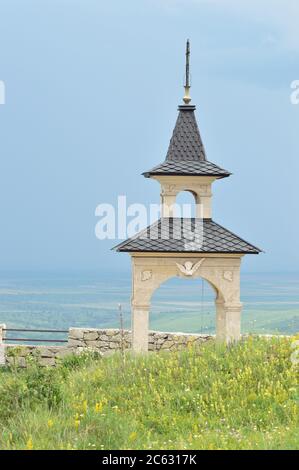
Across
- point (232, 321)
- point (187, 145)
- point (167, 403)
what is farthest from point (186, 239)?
point (167, 403)

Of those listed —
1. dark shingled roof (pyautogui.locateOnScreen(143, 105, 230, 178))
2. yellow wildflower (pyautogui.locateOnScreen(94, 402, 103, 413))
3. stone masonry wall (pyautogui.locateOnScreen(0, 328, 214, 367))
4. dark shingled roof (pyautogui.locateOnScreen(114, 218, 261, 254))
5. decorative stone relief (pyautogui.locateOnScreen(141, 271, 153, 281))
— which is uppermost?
dark shingled roof (pyautogui.locateOnScreen(143, 105, 230, 178))

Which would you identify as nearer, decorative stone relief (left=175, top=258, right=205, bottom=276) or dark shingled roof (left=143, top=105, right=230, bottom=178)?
decorative stone relief (left=175, top=258, right=205, bottom=276)

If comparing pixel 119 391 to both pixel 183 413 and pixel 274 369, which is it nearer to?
pixel 183 413

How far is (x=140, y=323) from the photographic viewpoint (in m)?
Result: 19.0

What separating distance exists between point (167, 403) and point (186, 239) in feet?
14.7

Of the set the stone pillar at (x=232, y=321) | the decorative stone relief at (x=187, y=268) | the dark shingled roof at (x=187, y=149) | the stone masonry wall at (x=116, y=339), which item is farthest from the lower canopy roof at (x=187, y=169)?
the stone masonry wall at (x=116, y=339)

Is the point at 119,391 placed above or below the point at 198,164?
below

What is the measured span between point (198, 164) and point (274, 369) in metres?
5.02

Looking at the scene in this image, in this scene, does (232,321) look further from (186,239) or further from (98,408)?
(98,408)

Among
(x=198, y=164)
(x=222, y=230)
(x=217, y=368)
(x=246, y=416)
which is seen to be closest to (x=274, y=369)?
(x=217, y=368)

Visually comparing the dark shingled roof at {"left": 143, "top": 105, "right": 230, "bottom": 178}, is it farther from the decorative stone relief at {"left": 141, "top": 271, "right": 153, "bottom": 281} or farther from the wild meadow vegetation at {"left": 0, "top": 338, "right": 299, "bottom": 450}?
the wild meadow vegetation at {"left": 0, "top": 338, "right": 299, "bottom": 450}

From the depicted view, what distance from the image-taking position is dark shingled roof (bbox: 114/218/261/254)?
18766mm

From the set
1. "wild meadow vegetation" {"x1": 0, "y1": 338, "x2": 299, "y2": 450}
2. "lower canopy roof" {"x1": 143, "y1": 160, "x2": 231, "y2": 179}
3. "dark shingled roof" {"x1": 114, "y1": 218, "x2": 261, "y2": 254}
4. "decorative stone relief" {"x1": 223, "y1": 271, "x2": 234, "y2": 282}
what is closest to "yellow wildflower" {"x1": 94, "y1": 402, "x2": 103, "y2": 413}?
"wild meadow vegetation" {"x1": 0, "y1": 338, "x2": 299, "y2": 450}
